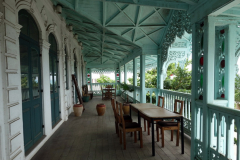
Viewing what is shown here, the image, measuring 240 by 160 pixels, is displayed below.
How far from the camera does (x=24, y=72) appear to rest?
3016mm

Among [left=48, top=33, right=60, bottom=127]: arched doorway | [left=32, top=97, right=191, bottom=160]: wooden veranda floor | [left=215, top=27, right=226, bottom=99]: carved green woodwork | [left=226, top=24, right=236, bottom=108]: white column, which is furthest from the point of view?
[left=48, top=33, right=60, bottom=127]: arched doorway

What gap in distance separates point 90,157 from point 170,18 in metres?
4.54

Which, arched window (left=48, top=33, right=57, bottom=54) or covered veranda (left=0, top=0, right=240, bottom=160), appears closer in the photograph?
covered veranda (left=0, top=0, right=240, bottom=160)

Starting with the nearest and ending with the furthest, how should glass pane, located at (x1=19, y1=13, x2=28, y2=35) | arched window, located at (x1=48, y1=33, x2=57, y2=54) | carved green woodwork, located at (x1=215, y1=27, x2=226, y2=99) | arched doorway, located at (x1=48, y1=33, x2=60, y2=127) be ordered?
carved green woodwork, located at (x1=215, y1=27, x2=226, y2=99) → glass pane, located at (x1=19, y1=13, x2=28, y2=35) → arched doorway, located at (x1=48, y1=33, x2=60, y2=127) → arched window, located at (x1=48, y1=33, x2=57, y2=54)

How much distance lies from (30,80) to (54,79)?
165cm

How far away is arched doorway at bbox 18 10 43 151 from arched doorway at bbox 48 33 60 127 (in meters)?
0.88

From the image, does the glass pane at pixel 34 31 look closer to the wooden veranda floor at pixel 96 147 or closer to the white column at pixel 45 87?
the white column at pixel 45 87

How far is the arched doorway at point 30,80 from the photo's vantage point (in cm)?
302

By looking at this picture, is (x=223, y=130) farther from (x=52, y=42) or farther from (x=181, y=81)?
(x=181, y=81)

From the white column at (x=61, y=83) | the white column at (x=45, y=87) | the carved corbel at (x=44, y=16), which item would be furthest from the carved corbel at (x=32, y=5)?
the white column at (x=61, y=83)

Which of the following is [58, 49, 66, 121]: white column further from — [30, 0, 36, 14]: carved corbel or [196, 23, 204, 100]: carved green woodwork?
[196, 23, 204, 100]: carved green woodwork

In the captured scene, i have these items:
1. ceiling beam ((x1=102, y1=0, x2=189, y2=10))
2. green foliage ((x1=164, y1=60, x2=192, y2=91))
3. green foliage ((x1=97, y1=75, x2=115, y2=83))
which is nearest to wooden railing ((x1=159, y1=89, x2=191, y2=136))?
ceiling beam ((x1=102, y1=0, x2=189, y2=10))

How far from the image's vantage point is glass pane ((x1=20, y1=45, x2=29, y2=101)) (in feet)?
9.72

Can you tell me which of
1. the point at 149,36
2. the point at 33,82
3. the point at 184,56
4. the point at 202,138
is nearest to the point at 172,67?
the point at 184,56
